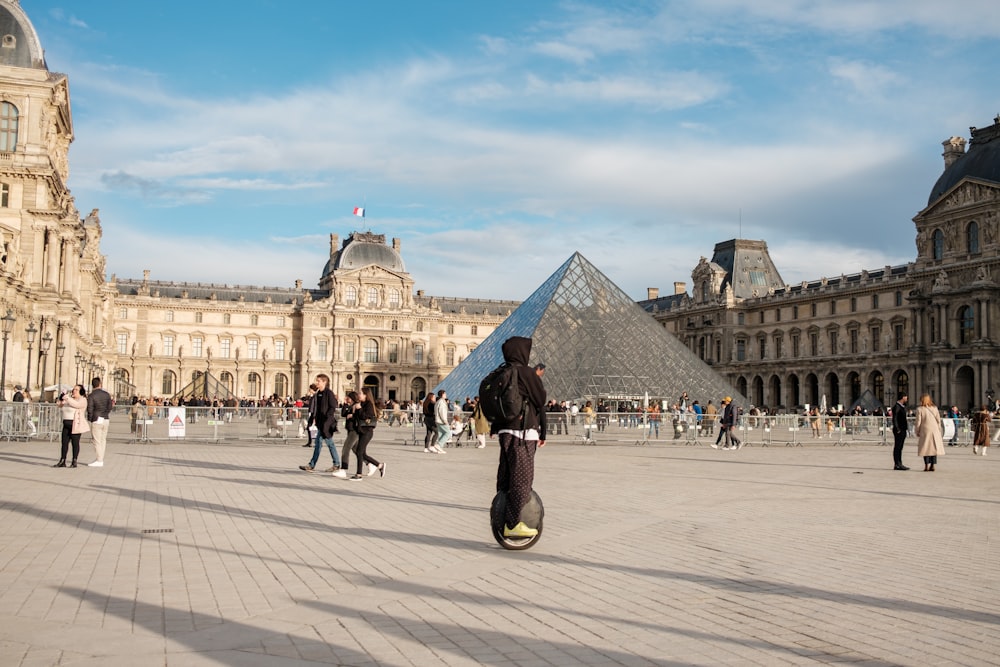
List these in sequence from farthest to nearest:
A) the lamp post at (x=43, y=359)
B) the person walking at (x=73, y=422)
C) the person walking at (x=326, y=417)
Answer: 1. the lamp post at (x=43, y=359)
2. the person walking at (x=73, y=422)
3. the person walking at (x=326, y=417)

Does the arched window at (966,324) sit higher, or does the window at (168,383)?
the arched window at (966,324)

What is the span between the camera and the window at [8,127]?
115ft

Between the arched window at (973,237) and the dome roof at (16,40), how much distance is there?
43698 mm

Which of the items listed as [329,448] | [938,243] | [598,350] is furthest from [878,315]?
[329,448]

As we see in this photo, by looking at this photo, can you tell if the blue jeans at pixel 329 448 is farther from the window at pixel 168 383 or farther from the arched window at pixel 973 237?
the window at pixel 168 383

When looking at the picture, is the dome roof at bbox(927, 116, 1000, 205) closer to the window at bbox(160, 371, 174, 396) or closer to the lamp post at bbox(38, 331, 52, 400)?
the lamp post at bbox(38, 331, 52, 400)

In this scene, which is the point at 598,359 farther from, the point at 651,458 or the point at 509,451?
the point at 509,451

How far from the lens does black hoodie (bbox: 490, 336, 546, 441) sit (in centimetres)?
748

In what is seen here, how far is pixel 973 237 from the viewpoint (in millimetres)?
51875

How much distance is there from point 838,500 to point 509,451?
17.7ft

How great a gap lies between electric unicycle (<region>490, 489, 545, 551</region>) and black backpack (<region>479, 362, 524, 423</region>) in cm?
58

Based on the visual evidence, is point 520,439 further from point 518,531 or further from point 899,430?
point 899,430

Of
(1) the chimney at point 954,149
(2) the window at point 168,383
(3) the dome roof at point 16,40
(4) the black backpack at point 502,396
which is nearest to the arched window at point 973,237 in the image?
(1) the chimney at point 954,149

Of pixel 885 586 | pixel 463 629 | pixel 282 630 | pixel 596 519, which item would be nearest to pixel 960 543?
pixel 885 586
